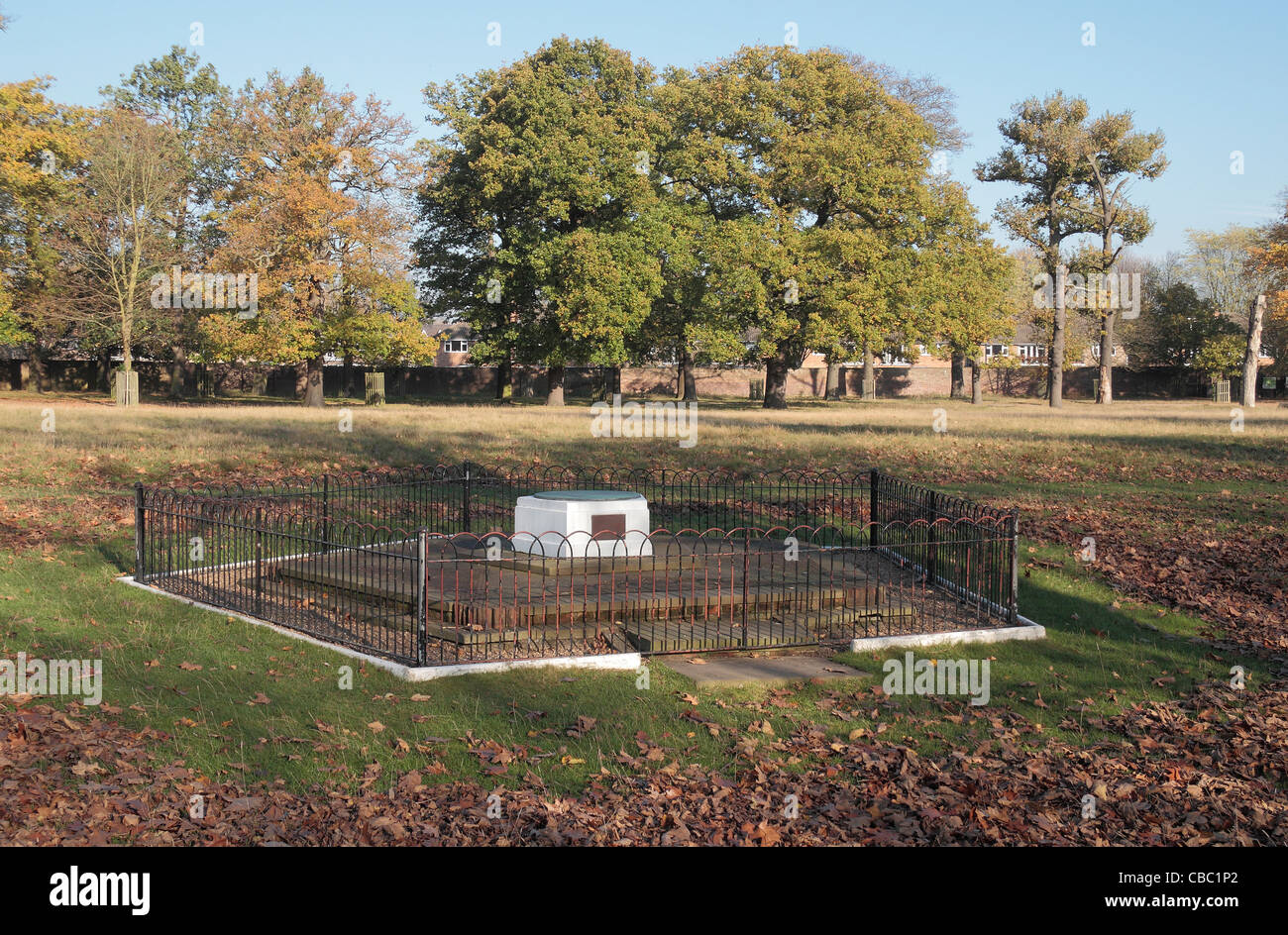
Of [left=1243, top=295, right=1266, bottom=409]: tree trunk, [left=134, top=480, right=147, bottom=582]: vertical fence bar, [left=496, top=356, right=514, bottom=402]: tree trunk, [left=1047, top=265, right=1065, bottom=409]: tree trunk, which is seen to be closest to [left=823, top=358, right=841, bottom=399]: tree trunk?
[left=1047, top=265, right=1065, bottom=409]: tree trunk

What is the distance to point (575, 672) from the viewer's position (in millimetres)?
8977

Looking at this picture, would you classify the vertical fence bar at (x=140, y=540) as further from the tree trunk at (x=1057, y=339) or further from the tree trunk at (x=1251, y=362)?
the tree trunk at (x=1251, y=362)

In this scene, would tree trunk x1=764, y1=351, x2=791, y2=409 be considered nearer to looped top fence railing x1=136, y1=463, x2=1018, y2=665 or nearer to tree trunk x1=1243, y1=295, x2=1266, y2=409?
tree trunk x1=1243, y1=295, x2=1266, y2=409

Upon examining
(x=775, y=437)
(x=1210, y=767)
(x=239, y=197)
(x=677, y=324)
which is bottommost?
(x=1210, y=767)

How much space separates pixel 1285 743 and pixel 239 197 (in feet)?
154

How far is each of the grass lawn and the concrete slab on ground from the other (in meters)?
0.16

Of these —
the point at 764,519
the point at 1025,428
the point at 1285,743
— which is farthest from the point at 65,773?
the point at 1025,428

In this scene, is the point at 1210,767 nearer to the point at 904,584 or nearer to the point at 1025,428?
the point at 904,584

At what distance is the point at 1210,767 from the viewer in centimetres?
703

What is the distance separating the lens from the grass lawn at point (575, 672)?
727 cm

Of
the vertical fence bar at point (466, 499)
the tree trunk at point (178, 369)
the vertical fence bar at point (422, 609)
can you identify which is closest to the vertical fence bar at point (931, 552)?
the vertical fence bar at point (422, 609)

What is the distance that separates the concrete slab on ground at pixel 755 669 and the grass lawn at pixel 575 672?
0.16 m

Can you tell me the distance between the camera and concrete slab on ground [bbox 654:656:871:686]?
29.3 feet

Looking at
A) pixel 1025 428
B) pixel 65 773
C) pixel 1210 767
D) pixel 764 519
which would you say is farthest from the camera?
pixel 1025 428
